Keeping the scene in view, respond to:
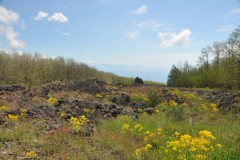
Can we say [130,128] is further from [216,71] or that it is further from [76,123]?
[216,71]

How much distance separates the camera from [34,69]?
39.5 m

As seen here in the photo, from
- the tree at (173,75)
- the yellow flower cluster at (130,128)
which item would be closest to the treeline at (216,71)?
the tree at (173,75)

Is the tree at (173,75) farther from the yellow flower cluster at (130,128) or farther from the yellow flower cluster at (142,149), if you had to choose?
the yellow flower cluster at (142,149)

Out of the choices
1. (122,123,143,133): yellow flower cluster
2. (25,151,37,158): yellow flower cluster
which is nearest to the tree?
(122,123,143,133): yellow flower cluster

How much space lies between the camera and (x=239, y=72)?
98.8 ft

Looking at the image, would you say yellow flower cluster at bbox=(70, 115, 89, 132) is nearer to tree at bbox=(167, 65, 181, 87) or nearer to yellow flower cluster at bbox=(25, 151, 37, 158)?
yellow flower cluster at bbox=(25, 151, 37, 158)

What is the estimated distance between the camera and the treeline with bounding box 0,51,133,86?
1380 inches

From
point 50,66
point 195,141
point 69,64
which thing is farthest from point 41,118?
point 69,64

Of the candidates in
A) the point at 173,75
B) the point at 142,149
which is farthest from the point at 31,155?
the point at 173,75

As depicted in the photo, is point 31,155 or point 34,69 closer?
point 31,155

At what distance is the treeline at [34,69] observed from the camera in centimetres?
3506

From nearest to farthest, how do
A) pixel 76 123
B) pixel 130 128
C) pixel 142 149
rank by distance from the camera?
pixel 142 149, pixel 76 123, pixel 130 128

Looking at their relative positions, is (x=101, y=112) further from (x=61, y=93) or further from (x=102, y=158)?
(x=61, y=93)

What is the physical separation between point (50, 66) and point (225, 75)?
2640 centimetres
